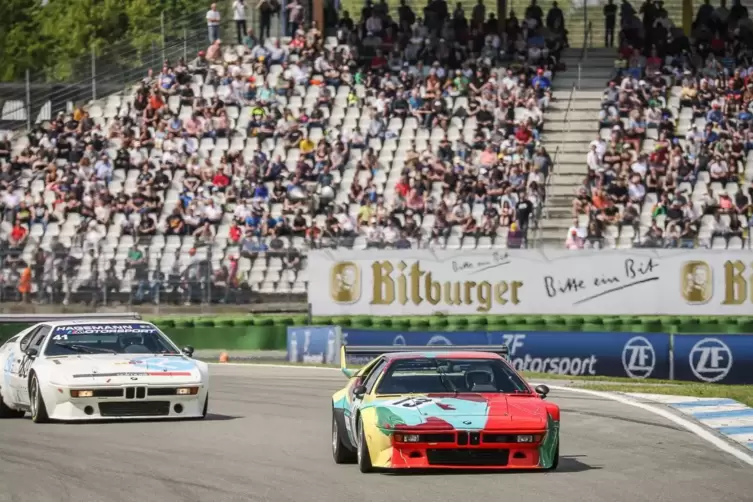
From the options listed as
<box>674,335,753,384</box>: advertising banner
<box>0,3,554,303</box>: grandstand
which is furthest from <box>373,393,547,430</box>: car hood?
<box>0,3,554,303</box>: grandstand

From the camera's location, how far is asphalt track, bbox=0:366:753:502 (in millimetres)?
9836

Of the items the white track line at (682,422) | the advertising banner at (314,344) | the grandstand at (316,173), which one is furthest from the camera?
the grandstand at (316,173)

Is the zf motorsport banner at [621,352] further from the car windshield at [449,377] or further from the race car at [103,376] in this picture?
the car windshield at [449,377]

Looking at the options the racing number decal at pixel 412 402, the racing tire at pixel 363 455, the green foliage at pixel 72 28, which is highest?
the green foliage at pixel 72 28

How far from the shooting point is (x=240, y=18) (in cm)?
4009

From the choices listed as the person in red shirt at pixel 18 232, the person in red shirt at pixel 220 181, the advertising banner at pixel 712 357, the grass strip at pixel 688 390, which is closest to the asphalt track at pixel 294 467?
the grass strip at pixel 688 390

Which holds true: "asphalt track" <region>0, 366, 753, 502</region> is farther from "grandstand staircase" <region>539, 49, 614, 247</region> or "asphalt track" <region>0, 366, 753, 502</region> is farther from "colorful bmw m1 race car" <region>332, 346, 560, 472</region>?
"grandstand staircase" <region>539, 49, 614, 247</region>

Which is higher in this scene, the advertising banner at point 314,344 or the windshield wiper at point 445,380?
the windshield wiper at point 445,380

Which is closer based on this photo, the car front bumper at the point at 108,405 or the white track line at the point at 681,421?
the white track line at the point at 681,421

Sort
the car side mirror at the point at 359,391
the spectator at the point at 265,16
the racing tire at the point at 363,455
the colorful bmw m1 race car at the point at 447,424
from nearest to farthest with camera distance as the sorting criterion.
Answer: the colorful bmw m1 race car at the point at 447,424 < the racing tire at the point at 363,455 < the car side mirror at the point at 359,391 < the spectator at the point at 265,16

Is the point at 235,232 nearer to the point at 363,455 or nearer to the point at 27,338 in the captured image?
the point at 27,338

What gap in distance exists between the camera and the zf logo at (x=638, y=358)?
23.8m

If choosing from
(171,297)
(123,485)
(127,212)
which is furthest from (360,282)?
(123,485)

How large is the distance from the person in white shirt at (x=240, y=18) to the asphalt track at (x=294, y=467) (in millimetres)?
24791
